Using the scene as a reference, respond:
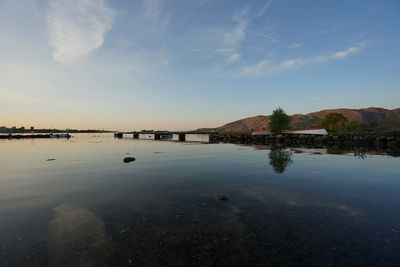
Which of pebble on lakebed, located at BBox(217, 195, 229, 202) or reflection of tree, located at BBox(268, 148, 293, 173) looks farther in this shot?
reflection of tree, located at BBox(268, 148, 293, 173)

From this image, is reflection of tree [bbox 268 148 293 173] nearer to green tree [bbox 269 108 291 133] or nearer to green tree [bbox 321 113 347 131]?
green tree [bbox 269 108 291 133]

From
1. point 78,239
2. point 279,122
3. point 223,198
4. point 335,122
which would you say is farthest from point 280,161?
point 335,122

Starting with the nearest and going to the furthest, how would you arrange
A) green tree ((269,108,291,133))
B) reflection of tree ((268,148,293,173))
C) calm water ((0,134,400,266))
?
calm water ((0,134,400,266)) < reflection of tree ((268,148,293,173)) < green tree ((269,108,291,133))

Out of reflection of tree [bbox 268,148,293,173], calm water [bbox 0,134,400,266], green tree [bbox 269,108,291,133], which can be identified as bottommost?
calm water [bbox 0,134,400,266]

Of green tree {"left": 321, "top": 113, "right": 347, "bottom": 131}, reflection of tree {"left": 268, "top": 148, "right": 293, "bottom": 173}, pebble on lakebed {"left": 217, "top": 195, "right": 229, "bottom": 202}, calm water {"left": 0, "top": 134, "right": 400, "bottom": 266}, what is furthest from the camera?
green tree {"left": 321, "top": 113, "right": 347, "bottom": 131}

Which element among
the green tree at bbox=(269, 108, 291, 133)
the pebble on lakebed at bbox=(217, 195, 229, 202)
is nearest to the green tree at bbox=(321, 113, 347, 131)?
the green tree at bbox=(269, 108, 291, 133)

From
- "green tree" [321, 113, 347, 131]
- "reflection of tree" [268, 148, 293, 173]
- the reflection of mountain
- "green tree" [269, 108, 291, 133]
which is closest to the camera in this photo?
the reflection of mountain

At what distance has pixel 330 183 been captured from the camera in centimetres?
1545

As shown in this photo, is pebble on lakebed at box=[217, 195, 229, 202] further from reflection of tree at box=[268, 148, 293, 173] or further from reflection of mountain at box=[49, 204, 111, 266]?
reflection of tree at box=[268, 148, 293, 173]

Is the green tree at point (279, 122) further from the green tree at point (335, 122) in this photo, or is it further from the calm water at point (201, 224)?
the calm water at point (201, 224)

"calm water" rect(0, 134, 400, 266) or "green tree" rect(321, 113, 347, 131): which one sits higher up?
"green tree" rect(321, 113, 347, 131)

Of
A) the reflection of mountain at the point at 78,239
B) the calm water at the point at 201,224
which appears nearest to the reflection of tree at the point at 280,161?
the calm water at the point at 201,224

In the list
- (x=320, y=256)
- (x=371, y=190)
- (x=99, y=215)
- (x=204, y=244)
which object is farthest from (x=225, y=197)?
(x=371, y=190)

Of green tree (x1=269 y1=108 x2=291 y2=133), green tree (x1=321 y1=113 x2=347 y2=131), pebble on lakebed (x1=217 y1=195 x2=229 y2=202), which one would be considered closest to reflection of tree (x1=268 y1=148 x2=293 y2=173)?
pebble on lakebed (x1=217 y1=195 x2=229 y2=202)
